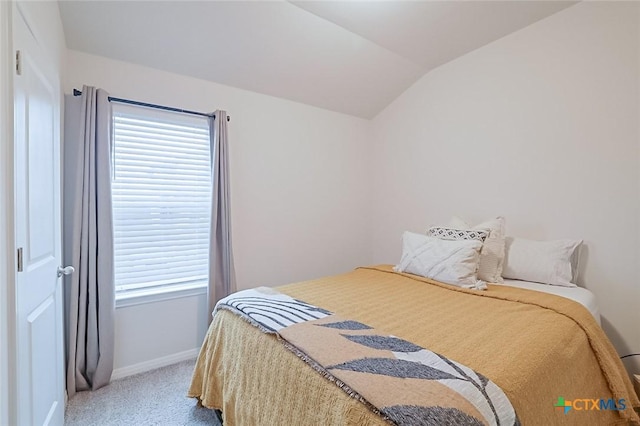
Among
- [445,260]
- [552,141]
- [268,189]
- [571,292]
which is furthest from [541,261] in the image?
[268,189]

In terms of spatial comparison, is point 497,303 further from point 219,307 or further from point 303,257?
point 303,257

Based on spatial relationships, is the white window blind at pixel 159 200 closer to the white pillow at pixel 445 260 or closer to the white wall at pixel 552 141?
the white pillow at pixel 445 260

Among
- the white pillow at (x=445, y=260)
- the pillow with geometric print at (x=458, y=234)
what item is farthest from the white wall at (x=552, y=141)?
the white pillow at (x=445, y=260)

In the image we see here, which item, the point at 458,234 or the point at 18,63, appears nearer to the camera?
the point at 18,63

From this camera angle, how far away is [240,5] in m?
2.10

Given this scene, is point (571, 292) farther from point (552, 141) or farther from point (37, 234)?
point (37, 234)

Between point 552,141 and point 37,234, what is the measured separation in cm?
325

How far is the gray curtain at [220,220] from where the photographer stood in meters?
2.53

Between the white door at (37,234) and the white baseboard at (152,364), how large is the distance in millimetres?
610

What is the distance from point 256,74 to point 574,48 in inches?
98.1

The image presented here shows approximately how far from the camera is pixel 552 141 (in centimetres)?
232

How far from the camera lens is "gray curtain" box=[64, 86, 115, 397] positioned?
1992mm

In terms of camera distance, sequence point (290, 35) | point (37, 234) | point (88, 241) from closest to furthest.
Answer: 1. point (37, 234)
2. point (88, 241)
3. point (290, 35)

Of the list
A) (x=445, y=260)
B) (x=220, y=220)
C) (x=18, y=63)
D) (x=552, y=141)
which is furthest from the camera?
(x=220, y=220)
